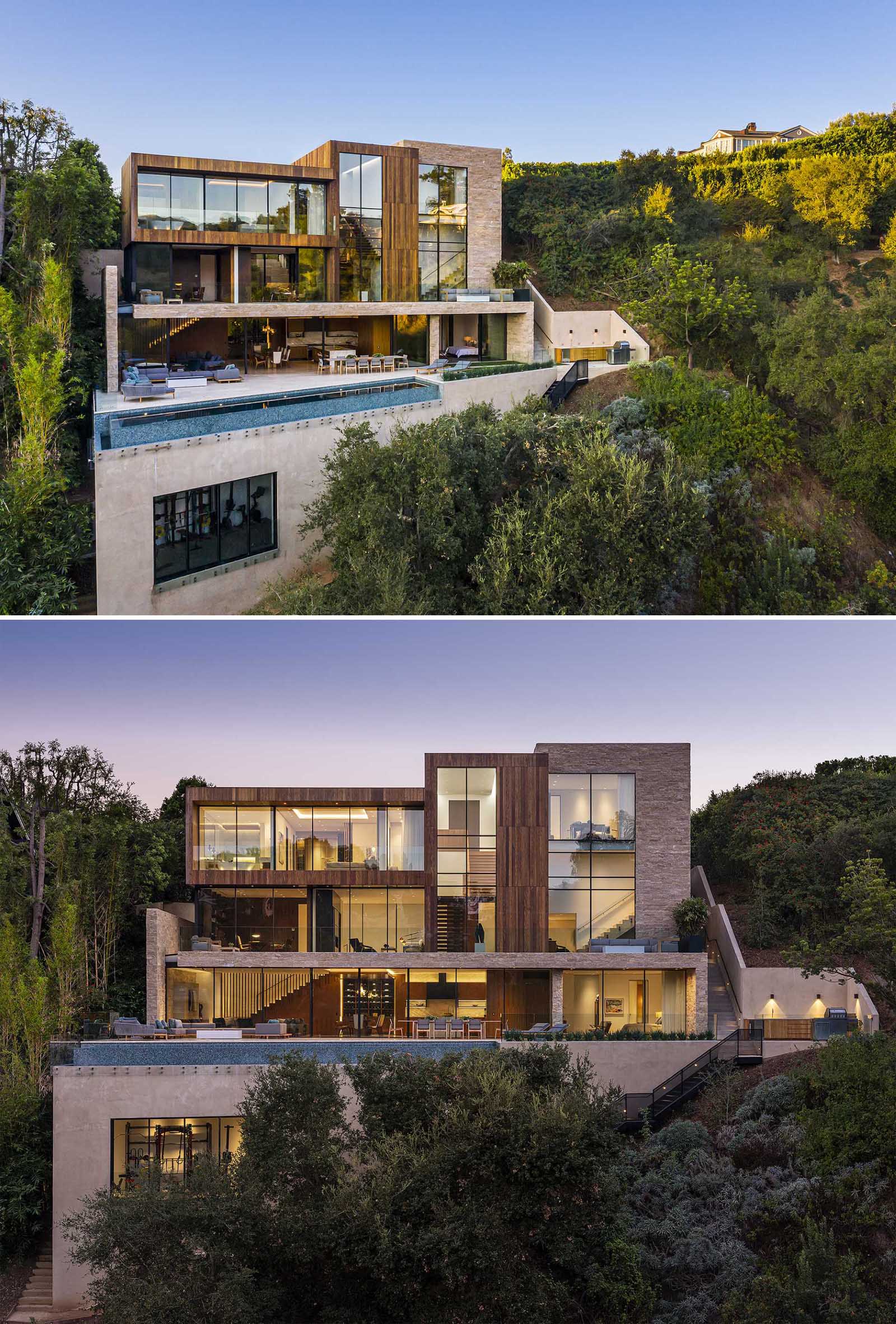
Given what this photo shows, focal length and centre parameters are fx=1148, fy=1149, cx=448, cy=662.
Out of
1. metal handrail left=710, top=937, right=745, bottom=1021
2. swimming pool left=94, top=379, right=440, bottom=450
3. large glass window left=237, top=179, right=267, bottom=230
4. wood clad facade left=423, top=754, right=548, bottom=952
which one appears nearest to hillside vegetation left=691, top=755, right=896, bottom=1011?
metal handrail left=710, top=937, right=745, bottom=1021

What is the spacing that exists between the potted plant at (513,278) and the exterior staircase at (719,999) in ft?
77.3

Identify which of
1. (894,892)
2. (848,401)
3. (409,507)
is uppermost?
(848,401)

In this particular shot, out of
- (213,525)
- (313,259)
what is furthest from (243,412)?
(313,259)

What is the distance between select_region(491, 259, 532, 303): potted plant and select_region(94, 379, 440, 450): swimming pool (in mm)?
10630

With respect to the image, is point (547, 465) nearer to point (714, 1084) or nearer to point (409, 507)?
point (409, 507)

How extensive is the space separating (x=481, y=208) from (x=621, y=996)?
2870 centimetres

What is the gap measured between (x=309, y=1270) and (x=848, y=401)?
91.0 feet

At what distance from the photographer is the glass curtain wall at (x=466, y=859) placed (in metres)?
26.6

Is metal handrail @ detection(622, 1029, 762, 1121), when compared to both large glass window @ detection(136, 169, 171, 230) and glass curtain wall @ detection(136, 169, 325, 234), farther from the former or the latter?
large glass window @ detection(136, 169, 171, 230)

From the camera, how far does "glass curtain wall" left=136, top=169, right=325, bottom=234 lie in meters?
34.9

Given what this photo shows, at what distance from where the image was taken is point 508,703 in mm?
30453

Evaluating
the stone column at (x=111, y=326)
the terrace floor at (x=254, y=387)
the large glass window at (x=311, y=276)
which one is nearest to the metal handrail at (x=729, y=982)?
the terrace floor at (x=254, y=387)

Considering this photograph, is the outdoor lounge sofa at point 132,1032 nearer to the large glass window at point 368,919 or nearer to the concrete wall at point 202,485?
the large glass window at point 368,919

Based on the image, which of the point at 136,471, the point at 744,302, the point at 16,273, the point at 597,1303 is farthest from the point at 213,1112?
the point at 744,302
